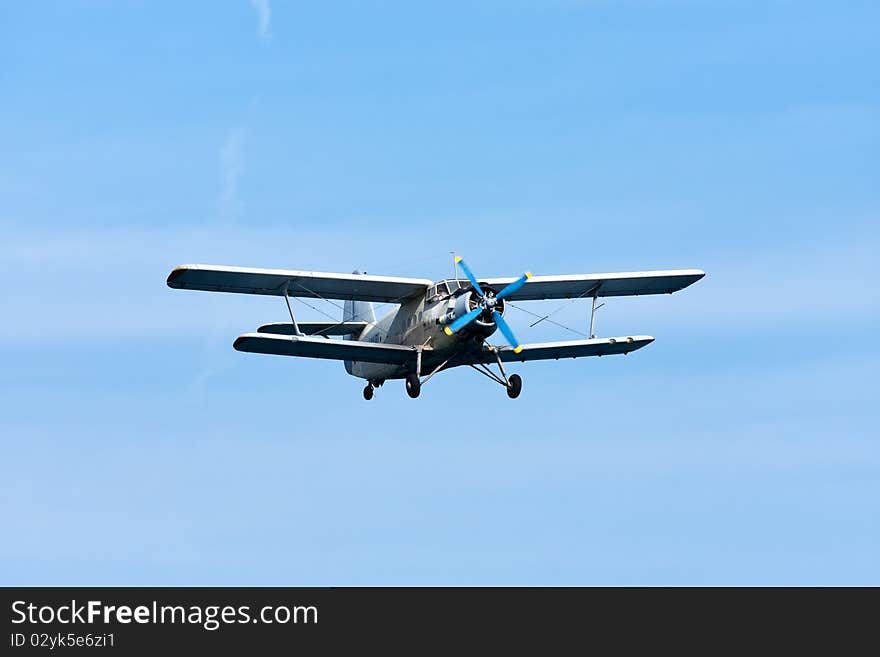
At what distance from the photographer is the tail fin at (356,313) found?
6806cm

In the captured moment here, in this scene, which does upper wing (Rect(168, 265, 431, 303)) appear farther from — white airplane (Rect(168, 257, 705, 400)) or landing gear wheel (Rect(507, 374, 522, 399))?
landing gear wheel (Rect(507, 374, 522, 399))

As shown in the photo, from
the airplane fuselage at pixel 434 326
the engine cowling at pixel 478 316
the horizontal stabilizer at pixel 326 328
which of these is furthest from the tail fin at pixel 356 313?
the engine cowling at pixel 478 316

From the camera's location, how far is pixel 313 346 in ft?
200

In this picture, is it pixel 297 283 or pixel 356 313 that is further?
pixel 356 313

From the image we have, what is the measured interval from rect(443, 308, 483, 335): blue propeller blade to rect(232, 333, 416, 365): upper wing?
185cm

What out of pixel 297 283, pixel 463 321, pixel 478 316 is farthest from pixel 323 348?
pixel 478 316

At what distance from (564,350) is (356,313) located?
27.7 ft

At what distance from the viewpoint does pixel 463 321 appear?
6028cm

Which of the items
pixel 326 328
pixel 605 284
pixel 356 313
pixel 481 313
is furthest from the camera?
pixel 356 313

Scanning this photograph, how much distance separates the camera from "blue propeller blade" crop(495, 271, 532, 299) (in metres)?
61.0

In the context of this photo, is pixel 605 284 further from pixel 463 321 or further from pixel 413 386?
pixel 413 386
